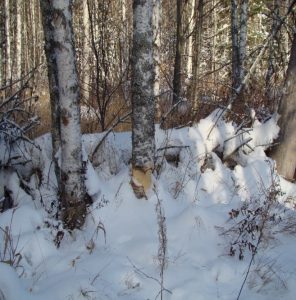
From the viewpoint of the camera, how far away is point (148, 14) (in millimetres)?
3701

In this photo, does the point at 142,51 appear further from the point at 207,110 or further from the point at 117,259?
the point at 207,110

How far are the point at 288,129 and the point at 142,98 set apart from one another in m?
2.10

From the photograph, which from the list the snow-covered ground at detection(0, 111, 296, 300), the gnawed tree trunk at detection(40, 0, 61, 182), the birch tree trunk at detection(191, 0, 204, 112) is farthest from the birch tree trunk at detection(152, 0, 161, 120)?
the gnawed tree trunk at detection(40, 0, 61, 182)

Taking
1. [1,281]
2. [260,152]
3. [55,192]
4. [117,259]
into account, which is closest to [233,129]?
[260,152]

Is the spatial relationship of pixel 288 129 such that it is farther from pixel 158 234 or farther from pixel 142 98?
pixel 158 234

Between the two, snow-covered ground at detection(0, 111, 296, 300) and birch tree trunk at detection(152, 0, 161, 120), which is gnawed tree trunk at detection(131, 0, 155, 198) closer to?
snow-covered ground at detection(0, 111, 296, 300)

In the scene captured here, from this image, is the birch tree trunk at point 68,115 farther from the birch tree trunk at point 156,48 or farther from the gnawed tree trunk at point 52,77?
the birch tree trunk at point 156,48

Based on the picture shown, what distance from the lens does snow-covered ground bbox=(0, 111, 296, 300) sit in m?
2.79

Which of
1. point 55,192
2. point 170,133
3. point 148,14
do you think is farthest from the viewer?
point 170,133

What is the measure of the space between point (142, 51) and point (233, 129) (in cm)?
194

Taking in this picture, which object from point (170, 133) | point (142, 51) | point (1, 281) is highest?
point (142, 51)

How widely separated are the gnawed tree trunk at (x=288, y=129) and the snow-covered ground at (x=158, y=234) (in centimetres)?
23

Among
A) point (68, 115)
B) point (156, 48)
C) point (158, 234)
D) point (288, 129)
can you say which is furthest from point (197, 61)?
point (158, 234)

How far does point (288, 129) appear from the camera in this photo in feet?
16.6
